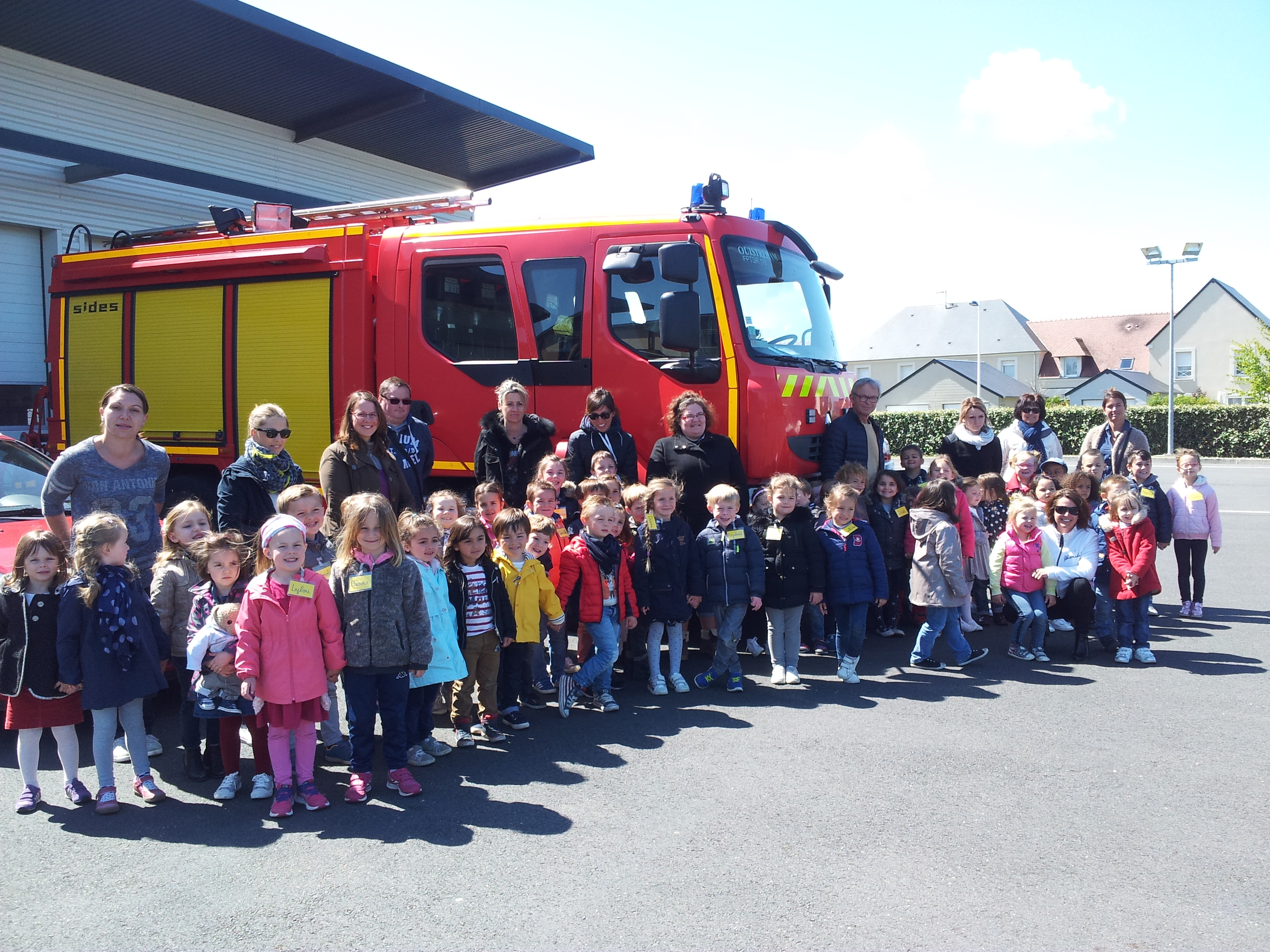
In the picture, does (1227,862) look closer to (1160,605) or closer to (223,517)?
(223,517)

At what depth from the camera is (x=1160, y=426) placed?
113 feet

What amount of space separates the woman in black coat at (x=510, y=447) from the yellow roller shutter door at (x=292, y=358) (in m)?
1.65

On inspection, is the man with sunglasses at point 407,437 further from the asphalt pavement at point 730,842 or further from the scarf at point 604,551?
the asphalt pavement at point 730,842

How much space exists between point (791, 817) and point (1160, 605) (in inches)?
239

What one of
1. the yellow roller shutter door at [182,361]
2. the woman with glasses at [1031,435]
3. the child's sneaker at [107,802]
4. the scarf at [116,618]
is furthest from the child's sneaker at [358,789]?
the woman with glasses at [1031,435]

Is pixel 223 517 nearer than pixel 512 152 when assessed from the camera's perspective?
Yes

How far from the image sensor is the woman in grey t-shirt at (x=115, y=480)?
504 centimetres

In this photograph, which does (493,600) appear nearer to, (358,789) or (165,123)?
(358,789)

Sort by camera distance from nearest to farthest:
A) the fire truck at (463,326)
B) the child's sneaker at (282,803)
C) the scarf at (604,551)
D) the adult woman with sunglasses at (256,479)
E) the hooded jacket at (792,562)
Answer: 1. the child's sneaker at (282,803)
2. the adult woman with sunglasses at (256,479)
3. the scarf at (604,551)
4. the hooded jacket at (792,562)
5. the fire truck at (463,326)

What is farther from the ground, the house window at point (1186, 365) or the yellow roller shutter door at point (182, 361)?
the house window at point (1186, 365)

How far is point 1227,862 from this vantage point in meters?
3.70

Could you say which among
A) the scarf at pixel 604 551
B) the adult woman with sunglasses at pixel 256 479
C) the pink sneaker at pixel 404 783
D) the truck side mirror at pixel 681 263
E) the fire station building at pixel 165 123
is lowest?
the pink sneaker at pixel 404 783

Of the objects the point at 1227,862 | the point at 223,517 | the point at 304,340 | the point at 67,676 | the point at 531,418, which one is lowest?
the point at 1227,862

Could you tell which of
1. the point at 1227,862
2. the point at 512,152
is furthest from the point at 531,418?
the point at 512,152
